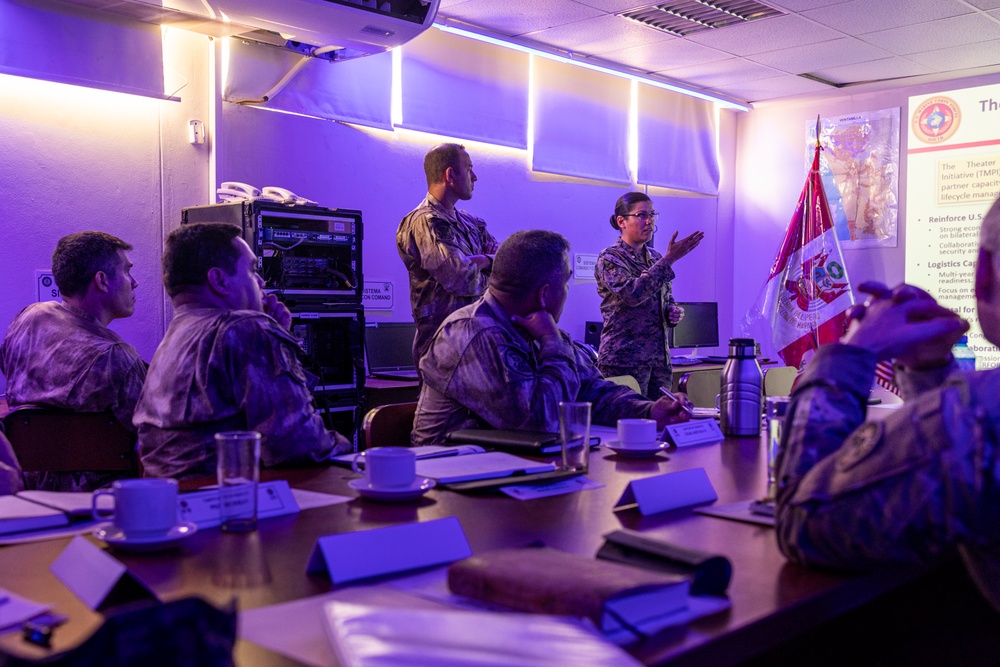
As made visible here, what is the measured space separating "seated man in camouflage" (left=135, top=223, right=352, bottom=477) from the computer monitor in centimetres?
445

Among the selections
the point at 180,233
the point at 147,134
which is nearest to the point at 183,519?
the point at 180,233

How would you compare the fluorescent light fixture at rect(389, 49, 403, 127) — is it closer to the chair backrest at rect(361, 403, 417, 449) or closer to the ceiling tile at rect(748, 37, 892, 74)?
the ceiling tile at rect(748, 37, 892, 74)

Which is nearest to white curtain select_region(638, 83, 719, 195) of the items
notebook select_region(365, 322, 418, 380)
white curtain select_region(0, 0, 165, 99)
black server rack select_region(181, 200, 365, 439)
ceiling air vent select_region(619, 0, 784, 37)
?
ceiling air vent select_region(619, 0, 784, 37)

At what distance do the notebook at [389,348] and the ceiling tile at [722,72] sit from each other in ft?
8.97

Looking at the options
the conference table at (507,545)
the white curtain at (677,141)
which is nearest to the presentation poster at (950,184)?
the white curtain at (677,141)

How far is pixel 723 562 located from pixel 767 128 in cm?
676

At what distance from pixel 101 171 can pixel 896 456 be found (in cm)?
399

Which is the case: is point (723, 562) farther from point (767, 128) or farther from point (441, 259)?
point (767, 128)

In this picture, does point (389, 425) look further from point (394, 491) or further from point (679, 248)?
point (679, 248)

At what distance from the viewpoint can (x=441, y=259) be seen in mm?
3936

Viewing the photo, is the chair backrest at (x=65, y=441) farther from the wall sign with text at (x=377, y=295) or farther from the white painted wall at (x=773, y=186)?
the white painted wall at (x=773, y=186)

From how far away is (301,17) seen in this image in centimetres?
382

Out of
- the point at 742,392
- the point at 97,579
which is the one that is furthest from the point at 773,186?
the point at 97,579

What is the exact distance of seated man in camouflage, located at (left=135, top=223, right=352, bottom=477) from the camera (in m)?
1.88
